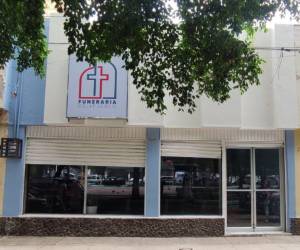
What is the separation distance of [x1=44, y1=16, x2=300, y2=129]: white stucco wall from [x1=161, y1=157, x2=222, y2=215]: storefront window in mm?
1151

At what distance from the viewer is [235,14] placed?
24.4ft

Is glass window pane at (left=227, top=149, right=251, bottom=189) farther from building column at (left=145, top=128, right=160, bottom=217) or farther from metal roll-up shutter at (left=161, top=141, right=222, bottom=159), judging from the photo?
building column at (left=145, top=128, right=160, bottom=217)

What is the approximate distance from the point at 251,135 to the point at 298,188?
191 cm

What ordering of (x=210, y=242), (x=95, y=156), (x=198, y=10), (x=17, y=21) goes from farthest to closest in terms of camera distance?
(x=95, y=156) < (x=210, y=242) < (x=198, y=10) < (x=17, y=21)

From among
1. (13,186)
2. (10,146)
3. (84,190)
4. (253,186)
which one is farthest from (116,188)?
(253,186)

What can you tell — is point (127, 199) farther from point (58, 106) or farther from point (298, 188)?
point (298, 188)

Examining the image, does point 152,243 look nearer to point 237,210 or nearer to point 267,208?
point 237,210

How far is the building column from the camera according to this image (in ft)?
41.2

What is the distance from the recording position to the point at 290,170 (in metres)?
13.0

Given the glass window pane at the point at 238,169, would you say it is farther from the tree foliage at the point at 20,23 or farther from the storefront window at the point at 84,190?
the tree foliage at the point at 20,23

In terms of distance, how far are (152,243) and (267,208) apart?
3.64m

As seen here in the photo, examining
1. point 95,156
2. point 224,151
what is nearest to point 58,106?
point 95,156

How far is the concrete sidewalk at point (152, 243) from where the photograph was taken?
11133 mm

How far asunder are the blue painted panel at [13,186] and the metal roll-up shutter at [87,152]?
0.38 metres
